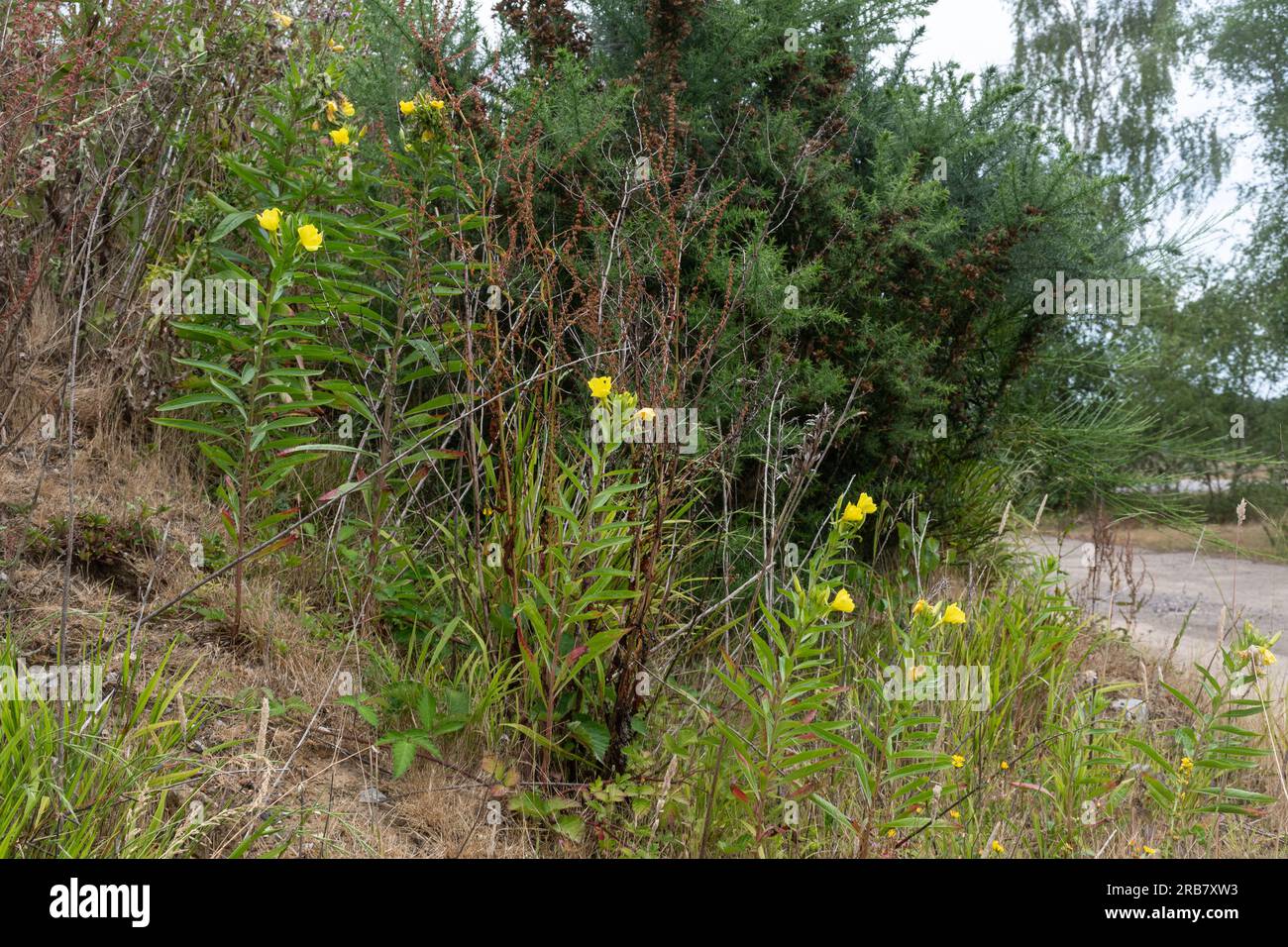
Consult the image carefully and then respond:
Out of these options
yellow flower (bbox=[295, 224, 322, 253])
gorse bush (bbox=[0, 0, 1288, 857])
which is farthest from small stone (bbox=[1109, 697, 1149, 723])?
yellow flower (bbox=[295, 224, 322, 253])

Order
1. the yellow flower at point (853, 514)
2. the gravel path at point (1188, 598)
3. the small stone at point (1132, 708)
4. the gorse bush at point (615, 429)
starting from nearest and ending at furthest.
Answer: the yellow flower at point (853, 514) < the gorse bush at point (615, 429) < the small stone at point (1132, 708) < the gravel path at point (1188, 598)

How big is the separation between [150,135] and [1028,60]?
1593 cm

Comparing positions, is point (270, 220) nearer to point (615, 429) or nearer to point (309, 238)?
point (309, 238)

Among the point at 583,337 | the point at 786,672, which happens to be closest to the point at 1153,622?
the point at 583,337

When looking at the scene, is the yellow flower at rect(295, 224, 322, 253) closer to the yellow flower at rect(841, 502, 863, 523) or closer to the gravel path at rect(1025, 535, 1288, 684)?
the yellow flower at rect(841, 502, 863, 523)

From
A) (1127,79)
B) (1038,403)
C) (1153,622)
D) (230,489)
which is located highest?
(1127,79)

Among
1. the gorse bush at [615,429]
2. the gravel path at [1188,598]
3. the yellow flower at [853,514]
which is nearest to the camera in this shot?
the yellow flower at [853,514]

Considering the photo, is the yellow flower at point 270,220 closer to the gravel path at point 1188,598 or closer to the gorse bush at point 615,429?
the gorse bush at point 615,429

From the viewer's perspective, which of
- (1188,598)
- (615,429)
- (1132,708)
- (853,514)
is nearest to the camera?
(853,514)

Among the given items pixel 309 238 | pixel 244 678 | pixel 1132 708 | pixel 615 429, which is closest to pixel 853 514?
pixel 615 429

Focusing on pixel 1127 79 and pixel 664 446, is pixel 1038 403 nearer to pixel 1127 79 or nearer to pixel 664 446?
pixel 664 446

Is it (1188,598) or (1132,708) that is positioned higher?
(1132,708)

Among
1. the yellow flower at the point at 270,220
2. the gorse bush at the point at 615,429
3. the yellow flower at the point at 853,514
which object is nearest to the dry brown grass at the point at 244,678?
the gorse bush at the point at 615,429

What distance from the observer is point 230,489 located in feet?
10.2
